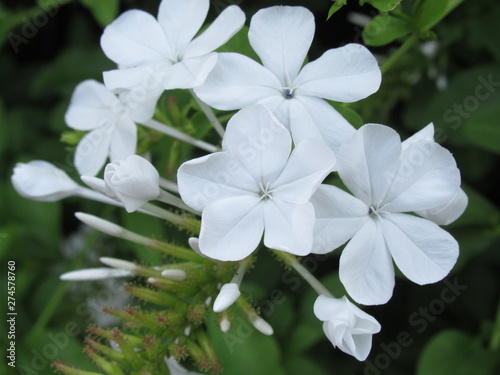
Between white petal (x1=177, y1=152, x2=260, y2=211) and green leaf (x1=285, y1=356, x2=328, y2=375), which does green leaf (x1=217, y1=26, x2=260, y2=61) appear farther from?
green leaf (x1=285, y1=356, x2=328, y2=375)

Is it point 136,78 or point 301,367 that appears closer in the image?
point 136,78

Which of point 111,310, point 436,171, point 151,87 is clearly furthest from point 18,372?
point 436,171

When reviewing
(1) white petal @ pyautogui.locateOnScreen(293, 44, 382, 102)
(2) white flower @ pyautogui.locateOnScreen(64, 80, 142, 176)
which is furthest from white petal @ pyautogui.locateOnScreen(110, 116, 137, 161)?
(1) white petal @ pyautogui.locateOnScreen(293, 44, 382, 102)

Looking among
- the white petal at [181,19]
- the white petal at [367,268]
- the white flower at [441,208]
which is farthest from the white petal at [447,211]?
the white petal at [181,19]

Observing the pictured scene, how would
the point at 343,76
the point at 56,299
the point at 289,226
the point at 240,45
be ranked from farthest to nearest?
the point at 56,299 < the point at 240,45 < the point at 343,76 < the point at 289,226

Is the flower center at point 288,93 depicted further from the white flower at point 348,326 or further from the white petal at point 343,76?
the white flower at point 348,326

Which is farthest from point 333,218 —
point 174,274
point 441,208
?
point 174,274

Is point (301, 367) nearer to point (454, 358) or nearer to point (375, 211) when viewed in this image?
point (454, 358)
